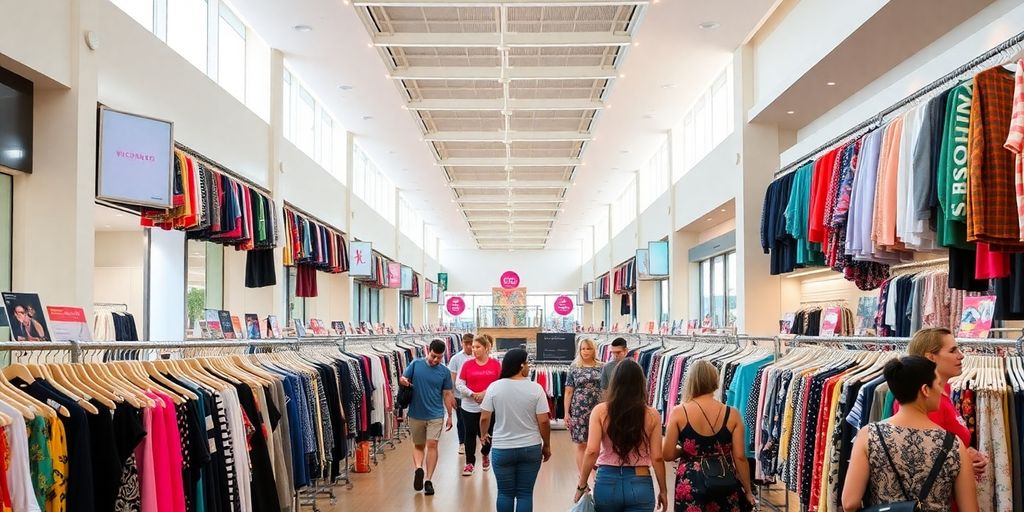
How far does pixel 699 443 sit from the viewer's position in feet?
16.0

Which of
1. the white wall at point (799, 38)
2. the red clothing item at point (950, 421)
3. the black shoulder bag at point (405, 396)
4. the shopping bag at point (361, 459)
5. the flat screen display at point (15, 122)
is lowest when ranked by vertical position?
the shopping bag at point (361, 459)

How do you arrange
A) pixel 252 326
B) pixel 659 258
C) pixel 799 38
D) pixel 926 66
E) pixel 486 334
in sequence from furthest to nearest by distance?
pixel 659 258 → pixel 486 334 → pixel 799 38 → pixel 252 326 → pixel 926 66

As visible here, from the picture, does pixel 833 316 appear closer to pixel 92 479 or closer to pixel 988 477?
pixel 988 477

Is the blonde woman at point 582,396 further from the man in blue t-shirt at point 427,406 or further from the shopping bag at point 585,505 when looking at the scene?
the shopping bag at point 585,505

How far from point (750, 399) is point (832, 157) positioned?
1878 mm

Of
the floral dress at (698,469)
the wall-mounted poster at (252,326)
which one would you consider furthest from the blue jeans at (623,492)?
the wall-mounted poster at (252,326)

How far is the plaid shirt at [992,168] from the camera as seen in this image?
3.91 meters

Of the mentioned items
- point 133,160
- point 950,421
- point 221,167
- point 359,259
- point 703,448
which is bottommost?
point 703,448

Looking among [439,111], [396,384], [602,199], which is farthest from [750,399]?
[602,199]

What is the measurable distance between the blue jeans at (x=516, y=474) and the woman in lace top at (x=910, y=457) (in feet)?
8.92

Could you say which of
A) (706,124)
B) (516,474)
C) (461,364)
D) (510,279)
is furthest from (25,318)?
(510,279)

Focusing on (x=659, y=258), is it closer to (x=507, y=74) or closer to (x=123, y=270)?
(x=507, y=74)

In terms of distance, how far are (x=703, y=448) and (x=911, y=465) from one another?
1.51 metres

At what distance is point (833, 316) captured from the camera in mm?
6465
